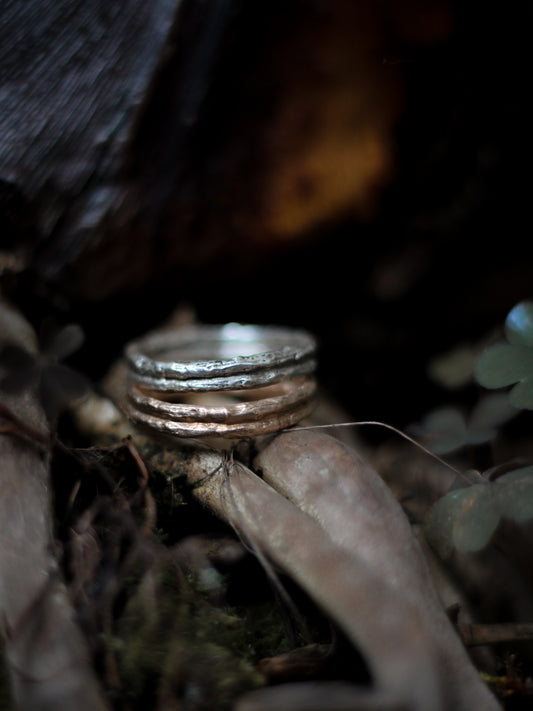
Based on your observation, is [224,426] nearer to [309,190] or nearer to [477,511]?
[477,511]

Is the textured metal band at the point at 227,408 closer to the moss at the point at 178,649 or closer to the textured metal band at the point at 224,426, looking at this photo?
the textured metal band at the point at 224,426

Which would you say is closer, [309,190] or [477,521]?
[477,521]

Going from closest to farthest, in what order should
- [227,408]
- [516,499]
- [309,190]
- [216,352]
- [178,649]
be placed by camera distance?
[178,649] < [516,499] < [227,408] < [216,352] < [309,190]

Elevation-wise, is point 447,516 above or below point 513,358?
below

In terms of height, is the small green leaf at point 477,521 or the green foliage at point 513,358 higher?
the green foliage at point 513,358

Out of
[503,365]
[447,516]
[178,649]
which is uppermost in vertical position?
[178,649]

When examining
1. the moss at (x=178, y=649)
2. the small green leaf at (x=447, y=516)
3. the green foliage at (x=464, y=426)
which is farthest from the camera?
the green foliage at (x=464, y=426)

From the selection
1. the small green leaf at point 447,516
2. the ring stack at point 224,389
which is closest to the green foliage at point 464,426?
the small green leaf at point 447,516

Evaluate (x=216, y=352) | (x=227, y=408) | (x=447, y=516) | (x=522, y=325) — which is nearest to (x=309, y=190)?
(x=216, y=352)
